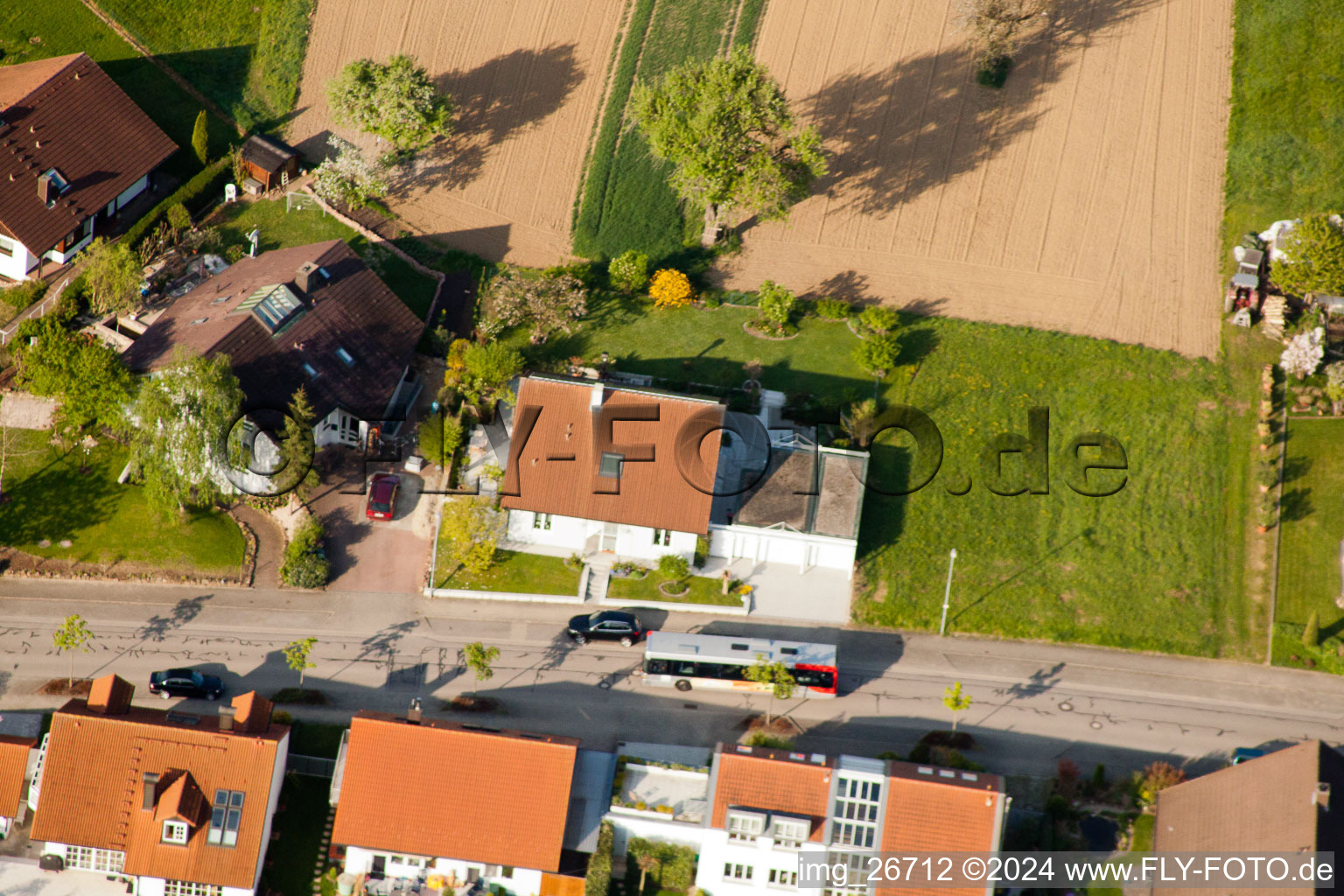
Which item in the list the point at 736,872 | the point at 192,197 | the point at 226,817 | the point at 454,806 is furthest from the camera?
the point at 192,197

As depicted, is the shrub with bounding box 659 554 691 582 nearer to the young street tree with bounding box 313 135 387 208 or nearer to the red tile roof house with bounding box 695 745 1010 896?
the red tile roof house with bounding box 695 745 1010 896

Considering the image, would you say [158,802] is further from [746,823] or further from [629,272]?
[629,272]

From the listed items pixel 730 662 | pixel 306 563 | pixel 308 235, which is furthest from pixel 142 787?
pixel 308 235

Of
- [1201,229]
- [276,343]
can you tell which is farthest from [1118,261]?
[276,343]

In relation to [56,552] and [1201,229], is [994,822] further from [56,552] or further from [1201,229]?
[56,552]

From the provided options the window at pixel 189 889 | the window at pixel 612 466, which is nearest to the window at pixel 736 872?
the window at pixel 612 466

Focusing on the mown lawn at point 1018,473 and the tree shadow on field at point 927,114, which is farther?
the tree shadow on field at point 927,114

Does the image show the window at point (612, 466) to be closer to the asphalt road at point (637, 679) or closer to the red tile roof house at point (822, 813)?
the asphalt road at point (637, 679)

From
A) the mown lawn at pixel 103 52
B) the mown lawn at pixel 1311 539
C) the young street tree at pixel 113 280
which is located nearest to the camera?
the mown lawn at pixel 1311 539

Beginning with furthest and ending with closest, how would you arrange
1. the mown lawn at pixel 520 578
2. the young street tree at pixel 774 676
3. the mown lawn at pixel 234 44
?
the mown lawn at pixel 234 44
the mown lawn at pixel 520 578
the young street tree at pixel 774 676
